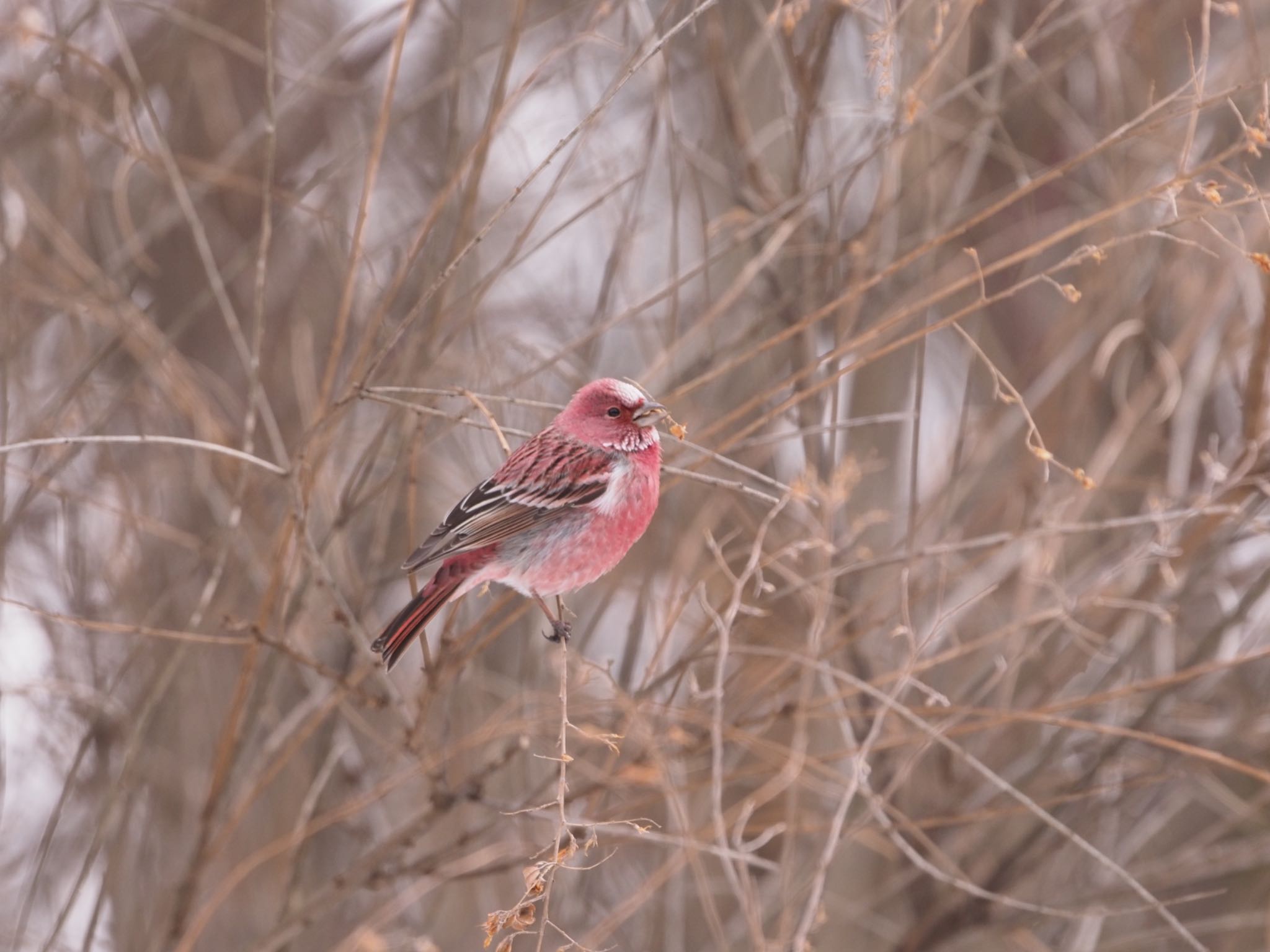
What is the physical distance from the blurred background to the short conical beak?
7cm

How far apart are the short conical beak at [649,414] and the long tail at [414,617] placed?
1.61ft

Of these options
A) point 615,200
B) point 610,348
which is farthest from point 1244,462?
point 610,348

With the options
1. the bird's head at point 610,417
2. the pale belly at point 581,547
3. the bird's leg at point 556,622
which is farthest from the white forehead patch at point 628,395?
the bird's leg at point 556,622

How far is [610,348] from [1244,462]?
3.53 meters

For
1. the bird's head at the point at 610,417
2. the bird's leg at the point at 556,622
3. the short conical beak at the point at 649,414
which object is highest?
the bird's head at the point at 610,417

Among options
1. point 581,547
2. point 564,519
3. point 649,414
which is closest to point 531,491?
point 564,519

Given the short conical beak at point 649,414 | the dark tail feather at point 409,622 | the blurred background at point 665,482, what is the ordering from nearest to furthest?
the short conical beak at point 649,414 < the dark tail feather at point 409,622 < the blurred background at point 665,482

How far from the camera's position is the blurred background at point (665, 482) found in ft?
9.67

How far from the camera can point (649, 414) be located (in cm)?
229

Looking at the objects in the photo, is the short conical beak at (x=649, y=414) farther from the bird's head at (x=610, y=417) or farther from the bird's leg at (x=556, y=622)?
the bird's leg at (x=556, y=622)

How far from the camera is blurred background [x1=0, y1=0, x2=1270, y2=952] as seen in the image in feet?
9.67

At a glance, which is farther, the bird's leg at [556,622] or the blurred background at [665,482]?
the blurred background at [665,482]

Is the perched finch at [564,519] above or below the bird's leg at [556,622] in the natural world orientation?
above

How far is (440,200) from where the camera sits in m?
2.29
